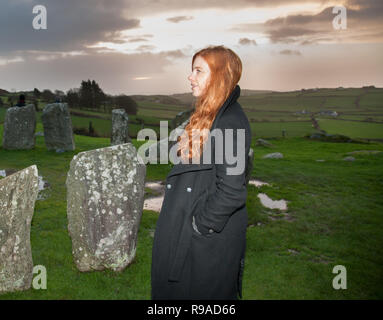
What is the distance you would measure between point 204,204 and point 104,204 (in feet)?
13.0

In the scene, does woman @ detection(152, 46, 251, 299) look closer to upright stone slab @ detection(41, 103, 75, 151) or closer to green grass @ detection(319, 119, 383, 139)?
upright stone slab @ detection(41, 103, 75, 151)

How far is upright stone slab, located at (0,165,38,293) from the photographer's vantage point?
6207mm

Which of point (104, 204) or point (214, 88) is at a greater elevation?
point (214, 88)

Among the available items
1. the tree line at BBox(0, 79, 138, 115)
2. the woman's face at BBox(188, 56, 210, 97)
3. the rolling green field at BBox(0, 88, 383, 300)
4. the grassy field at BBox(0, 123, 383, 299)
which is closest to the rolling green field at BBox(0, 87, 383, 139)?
the tree line at BBox(0, 79, 138, 115)

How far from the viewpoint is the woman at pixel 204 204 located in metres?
3.74

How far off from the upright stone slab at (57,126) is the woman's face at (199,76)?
19640mm

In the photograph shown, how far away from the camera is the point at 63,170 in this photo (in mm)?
17375

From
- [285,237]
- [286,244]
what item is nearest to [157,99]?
[285,237]

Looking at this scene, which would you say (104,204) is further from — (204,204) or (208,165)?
(208,165)

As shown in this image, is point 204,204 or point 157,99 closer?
point 204,204

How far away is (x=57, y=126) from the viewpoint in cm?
2195

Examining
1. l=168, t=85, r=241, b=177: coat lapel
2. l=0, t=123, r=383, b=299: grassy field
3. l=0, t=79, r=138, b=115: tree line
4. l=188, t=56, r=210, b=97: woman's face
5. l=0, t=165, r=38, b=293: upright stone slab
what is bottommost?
l=0, t=123, r=383, b=299: grassy field
